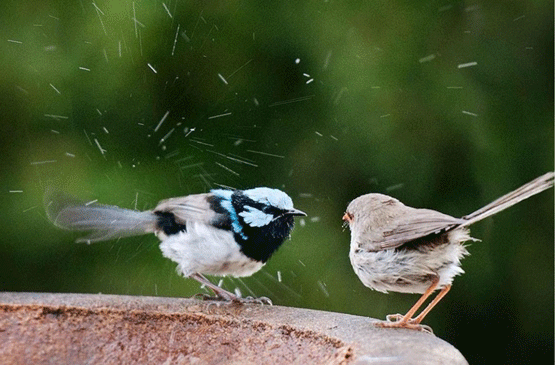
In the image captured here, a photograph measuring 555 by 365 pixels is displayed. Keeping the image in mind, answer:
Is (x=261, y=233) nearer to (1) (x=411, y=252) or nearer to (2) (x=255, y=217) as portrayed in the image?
(2) (x=255, y=217)

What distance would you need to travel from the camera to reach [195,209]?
3717 mm

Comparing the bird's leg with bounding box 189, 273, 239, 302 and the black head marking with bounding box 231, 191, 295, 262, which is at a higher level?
the black head marking with bounding box 231, 191, 295, 262

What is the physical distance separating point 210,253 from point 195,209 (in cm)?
28

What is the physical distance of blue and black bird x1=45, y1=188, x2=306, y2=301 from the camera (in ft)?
11.6

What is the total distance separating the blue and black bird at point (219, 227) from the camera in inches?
139

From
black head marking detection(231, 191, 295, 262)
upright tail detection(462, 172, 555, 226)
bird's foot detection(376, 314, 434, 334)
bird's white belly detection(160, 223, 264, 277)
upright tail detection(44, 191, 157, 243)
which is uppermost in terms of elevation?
upright tail detection(462, 172, 555, 226)

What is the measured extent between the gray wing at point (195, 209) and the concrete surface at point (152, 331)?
35.3 inches

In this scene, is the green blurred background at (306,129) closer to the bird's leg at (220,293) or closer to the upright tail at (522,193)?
the bird's leg at (220,293)

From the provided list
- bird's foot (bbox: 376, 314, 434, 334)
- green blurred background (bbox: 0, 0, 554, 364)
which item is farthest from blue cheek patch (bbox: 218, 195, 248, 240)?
bird's foot (bbox: 376, 314, 434, 334)

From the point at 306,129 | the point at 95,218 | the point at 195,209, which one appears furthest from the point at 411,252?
the point at 306,129

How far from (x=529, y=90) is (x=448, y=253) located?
212 centimetres

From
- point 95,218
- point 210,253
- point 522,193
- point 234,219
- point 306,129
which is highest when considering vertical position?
point 522,193

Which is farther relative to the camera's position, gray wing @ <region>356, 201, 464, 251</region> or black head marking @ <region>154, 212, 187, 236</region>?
black head marking @ <region>154, 212, 187, 236</region>

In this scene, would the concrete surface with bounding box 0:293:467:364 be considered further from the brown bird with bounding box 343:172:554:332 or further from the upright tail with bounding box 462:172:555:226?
the upright tail with bounding box 462:172:555:226
